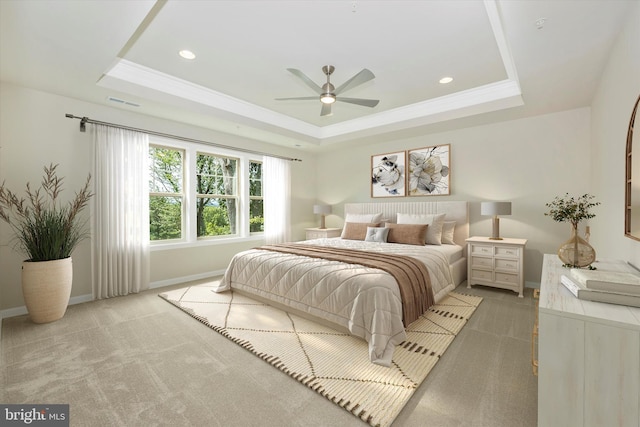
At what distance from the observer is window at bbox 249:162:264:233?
18.4 ft

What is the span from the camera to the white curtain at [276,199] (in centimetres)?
565

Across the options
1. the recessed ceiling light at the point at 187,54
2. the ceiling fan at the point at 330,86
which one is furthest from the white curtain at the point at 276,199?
the recessed ceiling light at the point at 187,54

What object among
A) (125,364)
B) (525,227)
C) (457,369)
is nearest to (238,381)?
(125,364)

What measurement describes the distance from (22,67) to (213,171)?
8.55ft

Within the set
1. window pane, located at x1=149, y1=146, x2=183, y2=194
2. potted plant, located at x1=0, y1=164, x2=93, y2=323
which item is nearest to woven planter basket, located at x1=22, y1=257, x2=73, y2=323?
potted plant, located at x1=0, y1=164, x2=93, y2=323

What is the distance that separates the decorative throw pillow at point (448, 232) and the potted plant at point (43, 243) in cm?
485

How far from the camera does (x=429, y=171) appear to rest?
16.2ft

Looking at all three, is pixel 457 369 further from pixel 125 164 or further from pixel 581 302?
pixel 125 164

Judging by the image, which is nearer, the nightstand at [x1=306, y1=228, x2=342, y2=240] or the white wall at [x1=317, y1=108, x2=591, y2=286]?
the white wall at [x1=317, y1=108, x2=591, y2=286]

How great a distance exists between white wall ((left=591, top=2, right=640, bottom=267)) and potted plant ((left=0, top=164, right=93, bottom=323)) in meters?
4.87

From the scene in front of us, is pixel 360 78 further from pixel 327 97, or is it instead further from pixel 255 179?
pixel 255 179

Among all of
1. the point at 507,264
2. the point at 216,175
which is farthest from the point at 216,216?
the point at 507,264

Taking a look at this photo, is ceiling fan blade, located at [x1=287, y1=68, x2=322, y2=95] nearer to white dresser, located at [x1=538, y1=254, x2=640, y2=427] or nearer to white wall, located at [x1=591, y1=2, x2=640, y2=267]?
Answer: white wall, located at [x1=591, y1=2, x2=640, y2=267]

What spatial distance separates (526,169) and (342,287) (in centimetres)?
344
